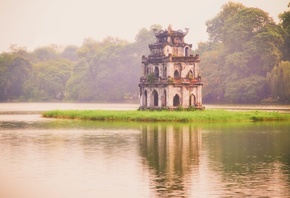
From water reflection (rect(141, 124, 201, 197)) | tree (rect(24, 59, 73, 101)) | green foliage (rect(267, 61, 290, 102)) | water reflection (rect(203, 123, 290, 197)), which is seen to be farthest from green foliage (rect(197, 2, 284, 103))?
water reflection (rect(203, 123, 290, 197))

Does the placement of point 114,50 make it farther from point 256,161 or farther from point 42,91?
point 256,161

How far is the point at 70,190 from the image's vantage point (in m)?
24.9

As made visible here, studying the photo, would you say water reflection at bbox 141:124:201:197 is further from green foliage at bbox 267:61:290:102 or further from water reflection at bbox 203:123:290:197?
green foliage at bbox 267:61:290:102

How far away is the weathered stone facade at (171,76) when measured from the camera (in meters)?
76.2

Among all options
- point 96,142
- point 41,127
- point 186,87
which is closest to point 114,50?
point 186,87

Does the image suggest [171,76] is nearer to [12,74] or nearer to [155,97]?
[155,97]

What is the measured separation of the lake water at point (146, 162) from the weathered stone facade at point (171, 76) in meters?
22.6

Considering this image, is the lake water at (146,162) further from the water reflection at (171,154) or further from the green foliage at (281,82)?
the green foliage at (281,82)

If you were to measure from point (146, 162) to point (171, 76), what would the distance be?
146ft

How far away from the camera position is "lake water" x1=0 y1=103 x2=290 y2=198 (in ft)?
82.0

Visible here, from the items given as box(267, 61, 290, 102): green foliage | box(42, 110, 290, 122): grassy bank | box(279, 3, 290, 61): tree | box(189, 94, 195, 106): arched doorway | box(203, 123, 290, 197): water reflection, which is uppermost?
box(279, 3, 290, 61): tree

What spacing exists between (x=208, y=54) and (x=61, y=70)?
6212 cm

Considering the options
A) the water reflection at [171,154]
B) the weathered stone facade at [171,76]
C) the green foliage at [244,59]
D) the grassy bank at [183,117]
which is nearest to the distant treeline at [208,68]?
the green foliage at [244,59]

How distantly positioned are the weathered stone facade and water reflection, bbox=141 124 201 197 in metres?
19.0
